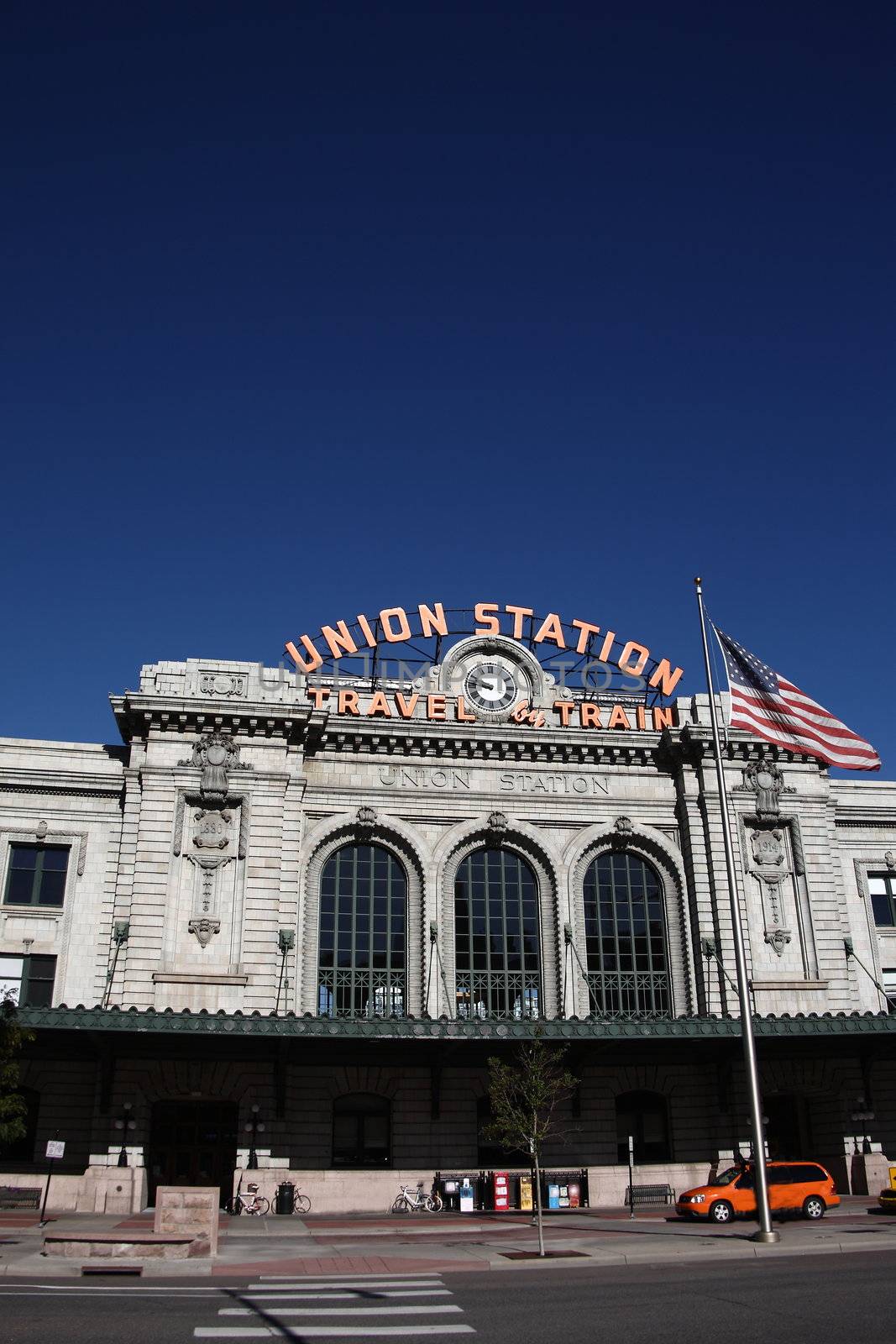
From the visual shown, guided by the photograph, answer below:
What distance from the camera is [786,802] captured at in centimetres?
4872

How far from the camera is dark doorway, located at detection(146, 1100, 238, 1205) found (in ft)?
133

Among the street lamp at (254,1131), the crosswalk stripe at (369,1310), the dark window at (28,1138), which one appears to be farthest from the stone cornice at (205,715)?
the crosswalk stripe at (369,1310)

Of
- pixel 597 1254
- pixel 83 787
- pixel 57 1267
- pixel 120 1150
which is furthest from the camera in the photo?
pixel 83 787

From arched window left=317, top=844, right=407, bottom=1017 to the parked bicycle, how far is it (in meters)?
6.29

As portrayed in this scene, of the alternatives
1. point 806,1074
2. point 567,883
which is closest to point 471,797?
point 567,883

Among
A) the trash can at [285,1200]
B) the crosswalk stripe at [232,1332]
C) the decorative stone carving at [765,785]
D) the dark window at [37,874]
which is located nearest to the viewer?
the crosswalk stripe at [232,1332]

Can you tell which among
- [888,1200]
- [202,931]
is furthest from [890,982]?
[202,931]

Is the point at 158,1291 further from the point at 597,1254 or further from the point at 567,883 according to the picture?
the point at 567,883

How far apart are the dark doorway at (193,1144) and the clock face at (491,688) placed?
1936 cm

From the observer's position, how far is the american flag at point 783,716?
33.0 m

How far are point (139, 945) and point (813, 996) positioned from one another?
2651 cm

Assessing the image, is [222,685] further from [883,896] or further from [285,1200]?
[883,896]

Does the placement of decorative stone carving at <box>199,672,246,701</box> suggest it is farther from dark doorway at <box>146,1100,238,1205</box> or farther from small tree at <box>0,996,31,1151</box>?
small tree at <box>0,996,31,1151</box>

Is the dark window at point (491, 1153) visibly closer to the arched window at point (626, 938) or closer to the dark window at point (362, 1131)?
the dark window at point (362, 1131)
